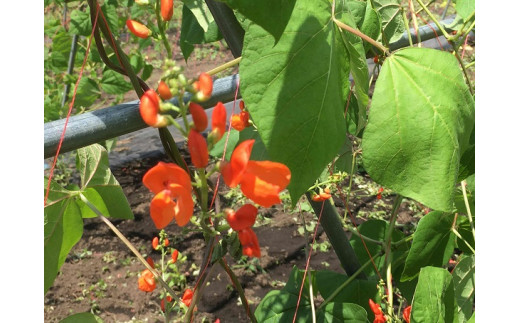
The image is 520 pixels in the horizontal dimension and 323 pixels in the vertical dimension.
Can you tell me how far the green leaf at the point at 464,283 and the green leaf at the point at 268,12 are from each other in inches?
36.8

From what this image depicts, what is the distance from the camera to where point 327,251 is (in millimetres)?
2623

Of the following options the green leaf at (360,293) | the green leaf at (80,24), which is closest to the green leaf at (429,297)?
the green leaf at (360,293)

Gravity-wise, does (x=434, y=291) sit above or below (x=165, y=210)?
below

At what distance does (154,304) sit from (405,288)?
1267mm

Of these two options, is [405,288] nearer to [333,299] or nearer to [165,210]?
[333,299]

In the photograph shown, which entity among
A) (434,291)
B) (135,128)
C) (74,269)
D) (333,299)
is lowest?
(74,269)

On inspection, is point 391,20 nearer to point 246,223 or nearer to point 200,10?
point 200,10

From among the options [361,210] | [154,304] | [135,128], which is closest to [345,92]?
[135,128]

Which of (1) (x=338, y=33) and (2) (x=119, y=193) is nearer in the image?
(1) (x=338, y=33)

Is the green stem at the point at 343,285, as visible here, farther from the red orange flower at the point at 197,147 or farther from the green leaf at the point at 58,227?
the red orange flower at the point at 197,147

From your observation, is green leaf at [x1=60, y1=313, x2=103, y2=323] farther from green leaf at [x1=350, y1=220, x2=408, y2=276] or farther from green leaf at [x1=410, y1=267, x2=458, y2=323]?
green leaf at [x1=350, y1=220, x2=408, y2=276]

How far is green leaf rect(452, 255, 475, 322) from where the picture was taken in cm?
127

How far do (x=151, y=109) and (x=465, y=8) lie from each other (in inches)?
39.4

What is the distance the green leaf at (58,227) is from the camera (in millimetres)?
854
